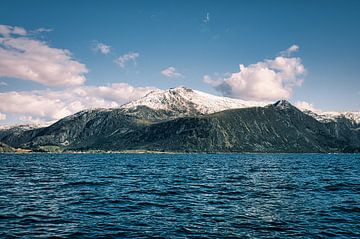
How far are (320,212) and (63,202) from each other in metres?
32.0

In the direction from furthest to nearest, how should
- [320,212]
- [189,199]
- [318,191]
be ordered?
→ [318,191] → [189,199] → [320,212]

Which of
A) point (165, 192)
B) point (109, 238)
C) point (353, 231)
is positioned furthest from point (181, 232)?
point (165, 192)

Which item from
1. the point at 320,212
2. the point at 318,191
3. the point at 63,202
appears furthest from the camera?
the point at 318,191

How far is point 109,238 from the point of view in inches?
1084

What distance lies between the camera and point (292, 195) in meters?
52.6

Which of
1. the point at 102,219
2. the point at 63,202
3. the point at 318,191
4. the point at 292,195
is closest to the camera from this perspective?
the point at 102,219

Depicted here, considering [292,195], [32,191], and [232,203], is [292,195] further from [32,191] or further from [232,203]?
[32,191]

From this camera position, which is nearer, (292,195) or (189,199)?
(189,199)

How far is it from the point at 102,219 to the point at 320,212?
24786mm

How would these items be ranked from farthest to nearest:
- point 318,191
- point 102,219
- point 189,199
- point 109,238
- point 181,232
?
point 318,191
point 189,199
point 102,219
point 181,232
point 109,238

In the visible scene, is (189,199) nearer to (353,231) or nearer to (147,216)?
(147,216)

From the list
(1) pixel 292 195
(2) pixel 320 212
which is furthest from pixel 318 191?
(2) pixel 320 212

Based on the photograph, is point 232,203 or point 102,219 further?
point 232,203

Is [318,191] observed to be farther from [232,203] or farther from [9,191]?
[9,191]
